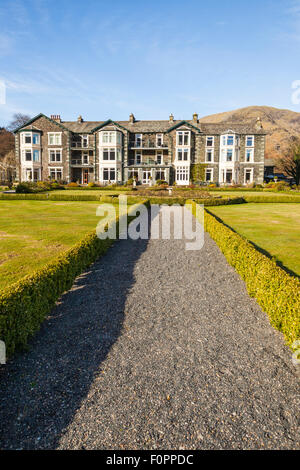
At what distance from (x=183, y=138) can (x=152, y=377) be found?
145 ft

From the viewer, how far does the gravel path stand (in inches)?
132

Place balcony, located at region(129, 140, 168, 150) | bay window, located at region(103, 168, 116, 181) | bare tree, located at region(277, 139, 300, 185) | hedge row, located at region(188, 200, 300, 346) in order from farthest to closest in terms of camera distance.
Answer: bare tree, located at region(277, 139, 300, 185)
bay window, located at region(103, 168, 116, 181)
balcony, located at region(129, 140, 168, 150)
hedge row, located at region(188, 200, 300, 346)

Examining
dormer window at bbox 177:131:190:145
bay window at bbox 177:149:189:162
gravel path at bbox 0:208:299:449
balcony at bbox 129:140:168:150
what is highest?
dormer window at bbox 177:131:190:145

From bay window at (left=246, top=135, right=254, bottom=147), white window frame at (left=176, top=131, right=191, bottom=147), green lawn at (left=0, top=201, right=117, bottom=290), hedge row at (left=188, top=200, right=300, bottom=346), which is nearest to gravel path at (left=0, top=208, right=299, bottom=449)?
hedge row at (left=188, top=200, right=300, bottom=346)

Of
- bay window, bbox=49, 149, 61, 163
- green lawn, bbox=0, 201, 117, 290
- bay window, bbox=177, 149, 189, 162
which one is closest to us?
green lawn, bbox=0, 201, 117, 290

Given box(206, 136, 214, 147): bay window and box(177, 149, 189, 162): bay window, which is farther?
box(206, 136, 214, 147): bay window

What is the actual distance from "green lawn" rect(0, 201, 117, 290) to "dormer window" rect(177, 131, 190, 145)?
2997 centimetres

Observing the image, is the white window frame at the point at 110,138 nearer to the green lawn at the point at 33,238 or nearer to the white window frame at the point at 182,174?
the white window frame at the point at 182,174

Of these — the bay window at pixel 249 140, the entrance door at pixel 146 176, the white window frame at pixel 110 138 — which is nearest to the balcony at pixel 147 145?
the white window frame at pixel 110 138

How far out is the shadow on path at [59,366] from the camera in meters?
3.42

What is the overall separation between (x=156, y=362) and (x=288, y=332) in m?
2.35

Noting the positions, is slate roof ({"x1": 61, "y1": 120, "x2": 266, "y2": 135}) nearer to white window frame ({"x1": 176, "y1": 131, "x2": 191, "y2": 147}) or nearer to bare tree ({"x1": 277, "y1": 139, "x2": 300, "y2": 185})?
white window frame ({"x1": 176, "y1": 131, "x2": 191, "y2": 147})

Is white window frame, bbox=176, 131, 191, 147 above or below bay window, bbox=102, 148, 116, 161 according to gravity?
above
